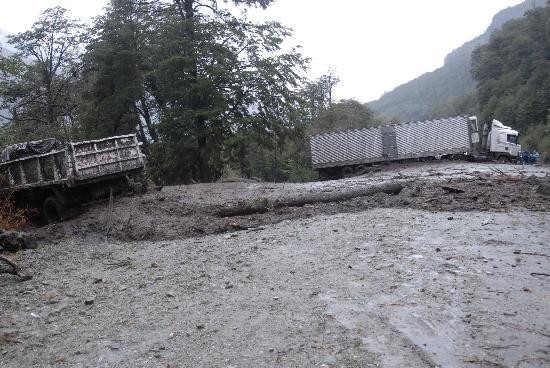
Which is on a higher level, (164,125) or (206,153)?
(164,125)

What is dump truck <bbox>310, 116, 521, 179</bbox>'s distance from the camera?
26844mm

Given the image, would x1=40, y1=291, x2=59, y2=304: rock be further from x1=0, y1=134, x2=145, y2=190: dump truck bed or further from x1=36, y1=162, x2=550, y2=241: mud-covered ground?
x1=0, y1=134, x2=145, y2=190: dump truck bed

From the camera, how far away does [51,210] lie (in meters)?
12.0

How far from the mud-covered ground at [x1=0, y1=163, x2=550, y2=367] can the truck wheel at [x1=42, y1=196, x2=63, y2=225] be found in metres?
2.43

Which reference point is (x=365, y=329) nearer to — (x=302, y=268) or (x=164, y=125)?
(x=302, y=268)

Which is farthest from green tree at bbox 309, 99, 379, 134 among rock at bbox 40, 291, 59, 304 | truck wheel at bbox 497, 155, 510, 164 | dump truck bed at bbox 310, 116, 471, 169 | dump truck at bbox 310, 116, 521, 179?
rock at bbox 40, 291, 59, 304

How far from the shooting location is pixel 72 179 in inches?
437

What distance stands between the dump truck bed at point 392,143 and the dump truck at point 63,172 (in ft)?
59.3

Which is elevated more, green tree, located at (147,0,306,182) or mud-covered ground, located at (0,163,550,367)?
green tree, located at (147,0,306,182)

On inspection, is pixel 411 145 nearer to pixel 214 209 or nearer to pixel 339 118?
pixel 339 118

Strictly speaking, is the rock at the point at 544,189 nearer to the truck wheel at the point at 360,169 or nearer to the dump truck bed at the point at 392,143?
the dump truck bed at the point at 392,143

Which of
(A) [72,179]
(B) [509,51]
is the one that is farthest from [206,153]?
(B) [509,51]

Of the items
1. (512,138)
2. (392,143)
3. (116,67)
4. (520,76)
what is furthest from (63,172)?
(520,76)

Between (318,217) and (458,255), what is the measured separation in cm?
374
